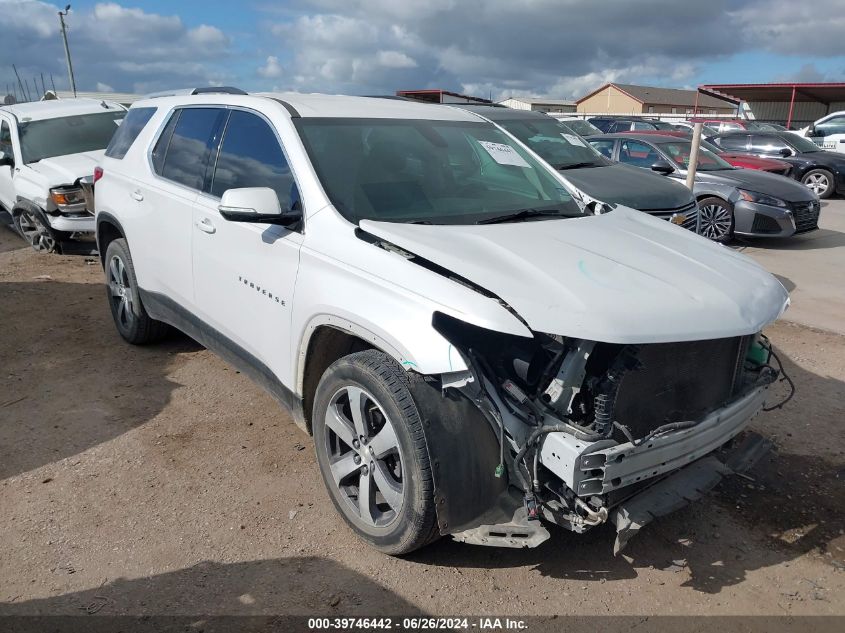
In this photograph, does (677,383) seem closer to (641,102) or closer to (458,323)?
(458,323)

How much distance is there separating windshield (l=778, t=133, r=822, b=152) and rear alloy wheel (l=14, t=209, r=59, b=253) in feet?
50.4

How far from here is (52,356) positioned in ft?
17.0

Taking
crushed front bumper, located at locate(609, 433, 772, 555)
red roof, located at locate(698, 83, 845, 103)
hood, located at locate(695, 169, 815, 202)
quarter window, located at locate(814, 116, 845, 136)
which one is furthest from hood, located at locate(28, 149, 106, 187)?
red roof, located at locate(698, 83, 845, 103)

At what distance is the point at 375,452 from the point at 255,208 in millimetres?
1251

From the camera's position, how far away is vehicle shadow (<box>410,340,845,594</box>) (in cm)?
290

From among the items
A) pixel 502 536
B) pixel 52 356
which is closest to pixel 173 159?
pixel 52 356

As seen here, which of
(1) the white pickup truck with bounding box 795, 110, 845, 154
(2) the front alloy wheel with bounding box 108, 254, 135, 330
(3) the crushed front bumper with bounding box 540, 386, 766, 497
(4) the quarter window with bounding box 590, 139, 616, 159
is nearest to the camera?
(3) the crushed front bumper with bounding box 540, 386, 766, 497

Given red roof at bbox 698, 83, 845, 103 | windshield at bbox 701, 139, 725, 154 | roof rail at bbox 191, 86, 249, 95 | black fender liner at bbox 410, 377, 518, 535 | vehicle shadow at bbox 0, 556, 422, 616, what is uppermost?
red roof at bbox 698, 83, 845, 103

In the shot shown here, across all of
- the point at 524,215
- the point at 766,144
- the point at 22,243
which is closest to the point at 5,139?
the point at 22,243

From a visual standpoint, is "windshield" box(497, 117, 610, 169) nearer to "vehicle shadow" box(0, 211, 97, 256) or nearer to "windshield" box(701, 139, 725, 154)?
"windshield" box(701, 139, 725, 154)

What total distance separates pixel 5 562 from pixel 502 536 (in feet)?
7.13

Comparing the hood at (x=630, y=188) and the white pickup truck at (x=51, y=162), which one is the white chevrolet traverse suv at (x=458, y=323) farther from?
the white pickup truck at (x=51, y=162)

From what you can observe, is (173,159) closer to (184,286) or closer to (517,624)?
(184,286)

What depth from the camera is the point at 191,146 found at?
416 cm
